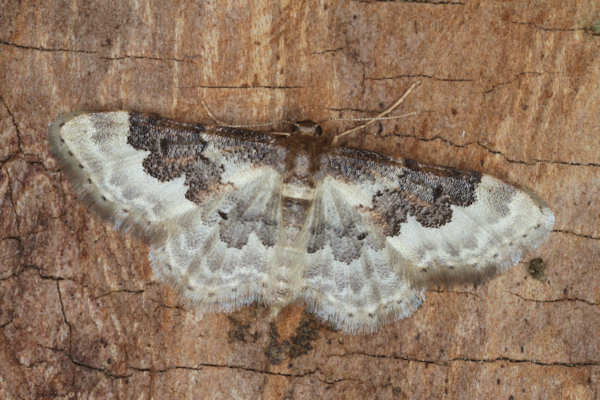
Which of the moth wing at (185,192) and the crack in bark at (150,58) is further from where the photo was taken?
the crack in bark at (150,58)

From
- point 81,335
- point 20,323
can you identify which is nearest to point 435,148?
point 81,335

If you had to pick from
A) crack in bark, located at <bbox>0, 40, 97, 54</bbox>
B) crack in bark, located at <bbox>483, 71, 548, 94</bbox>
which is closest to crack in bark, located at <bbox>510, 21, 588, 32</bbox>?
crack in bark, located at <bbox>483, 71, 548, 94</bbox>

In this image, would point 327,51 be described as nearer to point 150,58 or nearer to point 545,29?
point 150,58

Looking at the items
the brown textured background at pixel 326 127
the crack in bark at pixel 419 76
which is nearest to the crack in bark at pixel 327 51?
the brown textured background at pixel 326 127

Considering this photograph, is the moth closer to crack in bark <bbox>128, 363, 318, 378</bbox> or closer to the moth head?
the moth head

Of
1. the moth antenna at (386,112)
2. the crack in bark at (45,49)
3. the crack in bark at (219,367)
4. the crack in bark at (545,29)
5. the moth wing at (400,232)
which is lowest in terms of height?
the crack in bark at (219,367)

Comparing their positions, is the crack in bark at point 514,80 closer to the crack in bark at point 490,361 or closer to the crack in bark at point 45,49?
the crack in bark at point 490,361

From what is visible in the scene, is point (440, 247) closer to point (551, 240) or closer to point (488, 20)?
point (551, 240)
